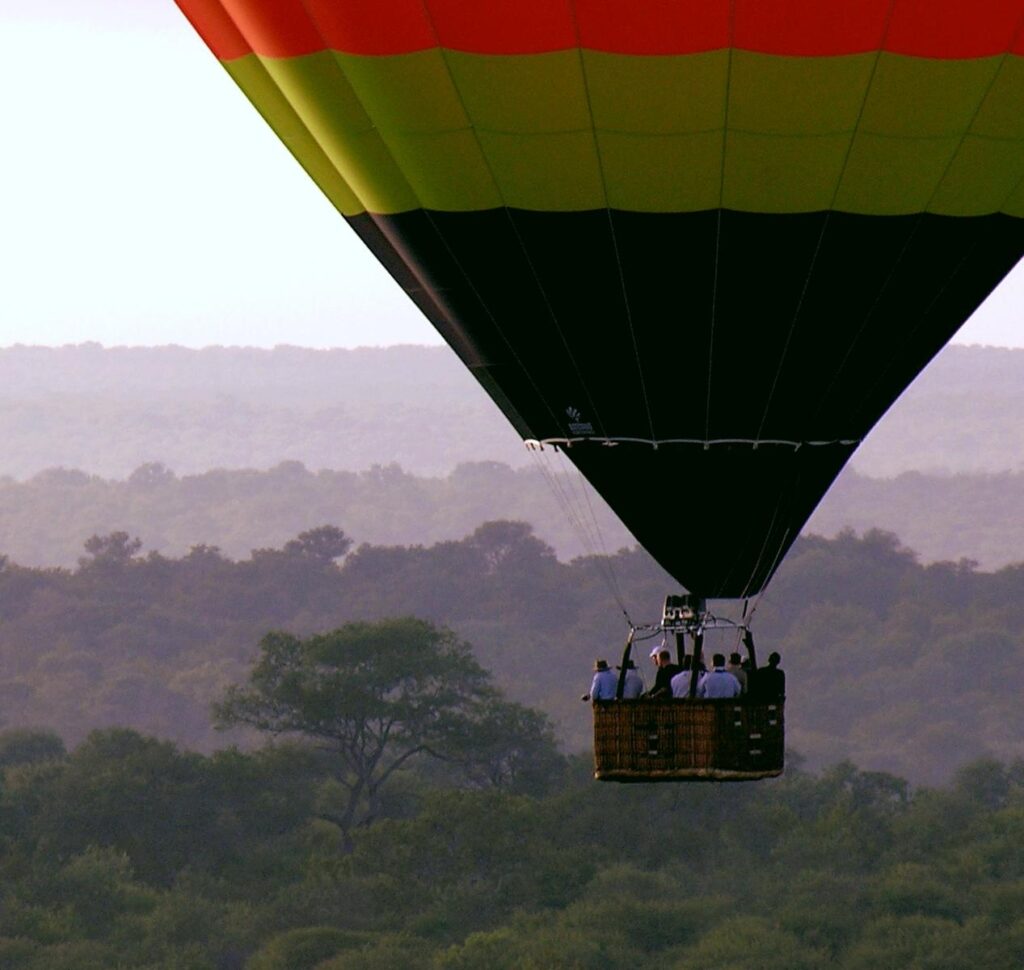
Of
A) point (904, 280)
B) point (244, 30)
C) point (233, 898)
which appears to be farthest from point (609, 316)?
point (233, 898)

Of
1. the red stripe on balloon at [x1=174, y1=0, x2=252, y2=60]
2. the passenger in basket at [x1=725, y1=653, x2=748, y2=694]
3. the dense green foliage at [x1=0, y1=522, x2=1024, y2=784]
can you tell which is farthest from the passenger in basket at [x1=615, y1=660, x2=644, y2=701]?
the dense green foliage at [x1=0, y1=522, x2=1024, y2=784]

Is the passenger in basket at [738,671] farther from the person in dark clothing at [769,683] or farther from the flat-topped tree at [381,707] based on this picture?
the flat-topped tree at [381,707]

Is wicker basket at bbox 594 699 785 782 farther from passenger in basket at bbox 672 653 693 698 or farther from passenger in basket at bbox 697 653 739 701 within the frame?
passenger in basket at bbox 672 653 693 698

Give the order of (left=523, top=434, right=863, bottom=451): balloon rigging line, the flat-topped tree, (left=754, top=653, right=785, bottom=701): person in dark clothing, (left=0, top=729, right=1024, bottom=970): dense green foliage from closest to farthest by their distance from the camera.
Answer: (left=754, top=653, right=785, bottom=701): person in dark clothing
(left=523, top=434, right=863, bottom=451): balloon rigging line
(left=0, top=729, right=1024, bottom=970): dense green foliage
the flat-topped tree

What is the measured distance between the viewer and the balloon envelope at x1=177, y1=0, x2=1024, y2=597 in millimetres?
16484

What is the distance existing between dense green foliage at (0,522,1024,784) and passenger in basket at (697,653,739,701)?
118 metres

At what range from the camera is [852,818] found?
80.8 meters

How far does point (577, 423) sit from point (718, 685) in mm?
2155

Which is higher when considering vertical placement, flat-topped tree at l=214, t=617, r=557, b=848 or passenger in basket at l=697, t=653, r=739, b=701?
flat-topped tree at l=214, t=617, r=557, b=848

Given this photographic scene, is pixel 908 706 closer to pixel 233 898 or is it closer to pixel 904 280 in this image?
pixel 233 898

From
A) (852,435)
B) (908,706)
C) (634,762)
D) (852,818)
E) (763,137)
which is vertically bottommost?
(634,762)

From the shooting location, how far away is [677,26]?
53.3ft

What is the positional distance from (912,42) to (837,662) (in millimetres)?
136100

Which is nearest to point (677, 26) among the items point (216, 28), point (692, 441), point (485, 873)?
point (692, 441)
